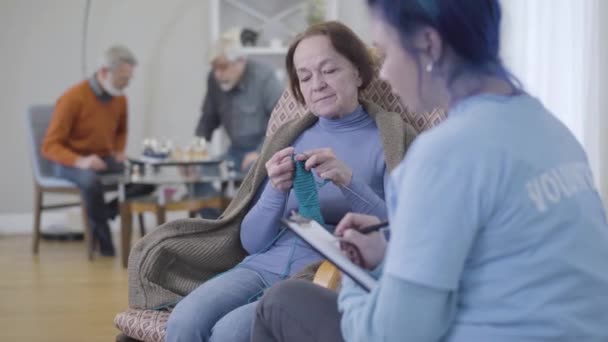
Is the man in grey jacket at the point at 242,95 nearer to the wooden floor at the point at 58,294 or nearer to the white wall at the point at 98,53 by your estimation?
the white wall at the point at 98,53

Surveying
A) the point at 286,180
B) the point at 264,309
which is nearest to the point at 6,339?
the point at 286,180

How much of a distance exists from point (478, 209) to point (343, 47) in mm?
1207

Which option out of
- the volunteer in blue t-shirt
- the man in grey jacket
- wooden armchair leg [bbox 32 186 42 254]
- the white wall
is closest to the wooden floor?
wooden armchair leg [bbox 32 186 42 254]

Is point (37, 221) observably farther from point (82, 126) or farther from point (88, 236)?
point (82, 126)

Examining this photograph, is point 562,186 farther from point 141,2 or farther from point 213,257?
point 141,2

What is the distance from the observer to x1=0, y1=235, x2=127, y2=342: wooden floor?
3.10 m

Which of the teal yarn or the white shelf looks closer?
the teal yarn

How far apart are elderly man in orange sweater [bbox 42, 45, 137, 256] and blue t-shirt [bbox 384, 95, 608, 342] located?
379 cm

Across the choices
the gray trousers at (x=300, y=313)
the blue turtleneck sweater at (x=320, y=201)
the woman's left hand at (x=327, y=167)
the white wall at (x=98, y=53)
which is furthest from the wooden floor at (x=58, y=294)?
the gray trousers at (x=300, y=313)

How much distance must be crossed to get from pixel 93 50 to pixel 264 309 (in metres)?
4.45

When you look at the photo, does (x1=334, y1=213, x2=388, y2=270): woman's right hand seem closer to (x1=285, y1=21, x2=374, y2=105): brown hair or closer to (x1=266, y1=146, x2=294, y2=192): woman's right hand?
(x1=266, y1=146, x2=294, y2=192): woman's right hand

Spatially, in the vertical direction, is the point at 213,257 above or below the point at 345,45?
below

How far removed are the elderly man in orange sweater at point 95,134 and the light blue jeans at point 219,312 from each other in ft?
9.30

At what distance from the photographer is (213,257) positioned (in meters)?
2.12
